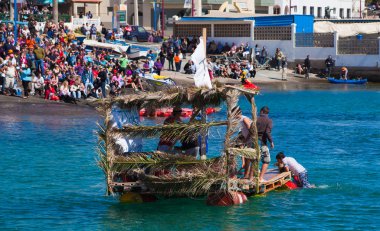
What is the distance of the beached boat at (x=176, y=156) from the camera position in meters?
22.6

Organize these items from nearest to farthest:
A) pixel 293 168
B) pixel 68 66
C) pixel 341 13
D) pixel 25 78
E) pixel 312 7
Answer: pixel 293 168, pixel 25 78, pixel 68 66, pixel 312 7, pixel 341 13

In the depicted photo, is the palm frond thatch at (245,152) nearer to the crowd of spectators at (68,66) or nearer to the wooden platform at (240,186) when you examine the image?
the wooden platform at (240,186)

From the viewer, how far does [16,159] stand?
105 feet

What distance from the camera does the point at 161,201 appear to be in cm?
2408

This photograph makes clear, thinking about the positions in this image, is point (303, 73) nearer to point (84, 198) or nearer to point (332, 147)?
point (332, 147)

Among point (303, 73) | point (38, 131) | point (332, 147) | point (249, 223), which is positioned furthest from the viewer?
point (303, 73)

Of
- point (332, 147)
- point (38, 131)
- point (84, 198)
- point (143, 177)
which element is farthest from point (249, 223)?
point (38, 131)

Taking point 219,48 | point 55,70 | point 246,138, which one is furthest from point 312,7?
point 246,138

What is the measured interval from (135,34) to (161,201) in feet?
171

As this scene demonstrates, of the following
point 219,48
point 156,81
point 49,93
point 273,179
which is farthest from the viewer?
point 219,48

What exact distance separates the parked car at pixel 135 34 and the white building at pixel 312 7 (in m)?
21.8

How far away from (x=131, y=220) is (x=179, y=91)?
3.21 m

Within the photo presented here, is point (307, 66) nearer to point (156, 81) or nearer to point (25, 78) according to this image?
point (156, 81)

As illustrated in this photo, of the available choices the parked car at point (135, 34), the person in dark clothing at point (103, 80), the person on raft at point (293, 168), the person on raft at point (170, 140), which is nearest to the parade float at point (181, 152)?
the person on raft at point (170, 140)
